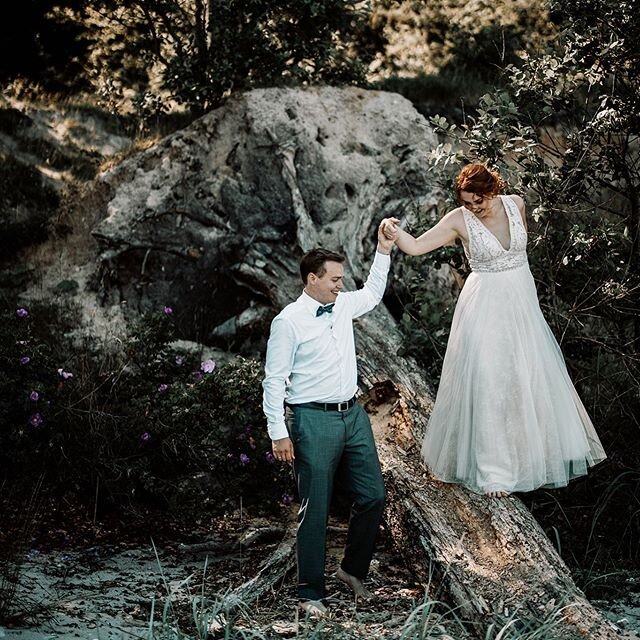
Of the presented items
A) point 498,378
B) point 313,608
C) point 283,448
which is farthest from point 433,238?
point 313,608

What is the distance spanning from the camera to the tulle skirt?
529 centimetres

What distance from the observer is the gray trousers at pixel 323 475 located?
15.8ft

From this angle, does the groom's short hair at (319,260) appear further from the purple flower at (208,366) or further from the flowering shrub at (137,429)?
the purple flower at (208,366)

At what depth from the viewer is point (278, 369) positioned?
4.80 meters

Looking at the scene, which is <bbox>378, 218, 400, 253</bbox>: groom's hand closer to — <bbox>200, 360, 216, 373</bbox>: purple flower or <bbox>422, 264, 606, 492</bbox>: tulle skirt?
<bbox>422, 264, 606, 492</bbox>: tulle skirt

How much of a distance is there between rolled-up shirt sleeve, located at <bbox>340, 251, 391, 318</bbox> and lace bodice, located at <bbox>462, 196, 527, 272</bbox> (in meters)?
0.59

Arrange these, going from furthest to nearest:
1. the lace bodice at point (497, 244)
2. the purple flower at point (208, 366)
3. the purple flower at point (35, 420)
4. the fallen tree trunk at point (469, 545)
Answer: the purple flower at point (208, 366) < the purple flower at point (35, 420) < the lace bodice at point (497, 244) < the fallen tree trunk at point (469, 545)

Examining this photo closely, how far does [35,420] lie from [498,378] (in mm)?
3132

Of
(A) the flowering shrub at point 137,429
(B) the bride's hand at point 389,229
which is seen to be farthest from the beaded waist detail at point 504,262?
(A) the flowering shrub at point 137,429

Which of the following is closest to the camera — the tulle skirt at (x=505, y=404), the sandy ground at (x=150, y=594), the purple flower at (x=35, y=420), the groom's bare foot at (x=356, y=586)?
the sandy ground at (x=150, y=594)

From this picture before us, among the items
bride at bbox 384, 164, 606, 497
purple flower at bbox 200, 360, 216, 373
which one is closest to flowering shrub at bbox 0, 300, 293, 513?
purple flower at bbox 200, 360, 216, 373

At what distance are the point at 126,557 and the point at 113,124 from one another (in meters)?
7.35

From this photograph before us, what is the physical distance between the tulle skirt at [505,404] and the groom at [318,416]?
68 centimetres

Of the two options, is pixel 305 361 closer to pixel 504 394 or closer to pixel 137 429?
pixel 504 394
